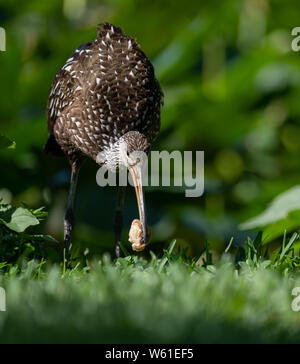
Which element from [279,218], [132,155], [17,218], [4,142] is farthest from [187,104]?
[17,218]

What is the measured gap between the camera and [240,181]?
8328 mm

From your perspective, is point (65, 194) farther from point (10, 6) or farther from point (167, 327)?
point (167, 327)

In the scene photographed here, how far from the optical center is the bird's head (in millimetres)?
4863

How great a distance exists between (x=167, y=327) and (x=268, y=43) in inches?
241

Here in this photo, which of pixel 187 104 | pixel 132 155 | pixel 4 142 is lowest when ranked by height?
pixel 4 142

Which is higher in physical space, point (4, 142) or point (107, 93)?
point (107, 93)

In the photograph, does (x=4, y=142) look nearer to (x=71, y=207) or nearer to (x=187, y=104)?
(x=71, y=207)

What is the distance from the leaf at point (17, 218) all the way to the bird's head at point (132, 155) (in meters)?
0.71

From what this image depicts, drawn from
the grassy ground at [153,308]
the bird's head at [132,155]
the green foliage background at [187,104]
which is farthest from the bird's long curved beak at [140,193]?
the green foliage background at [187,104]

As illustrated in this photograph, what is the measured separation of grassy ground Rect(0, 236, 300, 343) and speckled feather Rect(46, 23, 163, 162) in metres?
1.46

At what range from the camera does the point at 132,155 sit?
491cm

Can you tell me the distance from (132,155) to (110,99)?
0.49 meters

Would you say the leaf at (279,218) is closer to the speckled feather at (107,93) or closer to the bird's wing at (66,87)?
the speckled feather at (107,93)

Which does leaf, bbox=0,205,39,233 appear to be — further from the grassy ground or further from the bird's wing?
the bird's wing
